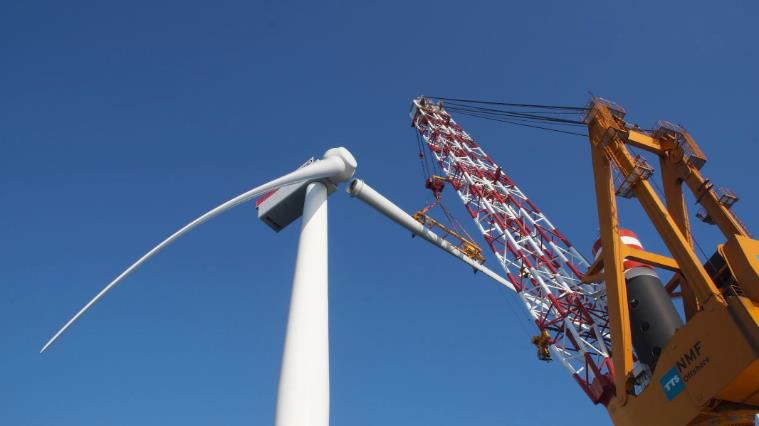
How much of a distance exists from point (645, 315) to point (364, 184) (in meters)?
11.6

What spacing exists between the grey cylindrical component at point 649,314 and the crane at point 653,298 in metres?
0.04

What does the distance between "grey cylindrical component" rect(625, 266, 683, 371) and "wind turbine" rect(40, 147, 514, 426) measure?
1037cm


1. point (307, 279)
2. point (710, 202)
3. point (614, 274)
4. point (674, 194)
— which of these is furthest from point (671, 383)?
point (307, 279)

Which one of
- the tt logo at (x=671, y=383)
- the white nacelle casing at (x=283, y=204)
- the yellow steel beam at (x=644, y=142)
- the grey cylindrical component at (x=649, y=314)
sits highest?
the yellow steel beam at (x=644, y=142)

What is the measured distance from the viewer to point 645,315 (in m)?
21.1

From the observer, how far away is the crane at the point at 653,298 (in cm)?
1634

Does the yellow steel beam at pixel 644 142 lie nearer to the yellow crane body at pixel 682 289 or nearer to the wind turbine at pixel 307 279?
the yellow crane body at pixel 682 289

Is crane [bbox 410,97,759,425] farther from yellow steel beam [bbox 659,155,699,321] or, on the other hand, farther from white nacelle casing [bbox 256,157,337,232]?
white nacelle casing [bbox 256,157,337,232]

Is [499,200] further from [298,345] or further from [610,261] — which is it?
[298,345]

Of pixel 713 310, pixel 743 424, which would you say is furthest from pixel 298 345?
pixel 743 424

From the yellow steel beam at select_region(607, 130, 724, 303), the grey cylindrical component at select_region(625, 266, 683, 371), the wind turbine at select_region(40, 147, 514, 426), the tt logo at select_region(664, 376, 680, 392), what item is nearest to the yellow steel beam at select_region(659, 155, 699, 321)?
the grey cylindrical component at select_region(625, 266, 683, 371)

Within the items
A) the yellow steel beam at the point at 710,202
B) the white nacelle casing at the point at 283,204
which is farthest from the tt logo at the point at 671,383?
the white nacelle casing at the point at 283,204

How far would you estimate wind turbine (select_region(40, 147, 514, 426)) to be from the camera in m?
14.3

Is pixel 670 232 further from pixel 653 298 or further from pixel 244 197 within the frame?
pixel 244 197
